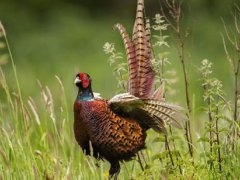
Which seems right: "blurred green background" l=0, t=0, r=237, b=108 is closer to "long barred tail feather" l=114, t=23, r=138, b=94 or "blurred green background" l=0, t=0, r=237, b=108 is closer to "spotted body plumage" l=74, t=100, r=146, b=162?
"long barred tail feather" l=114, t=23, r=138, b=94

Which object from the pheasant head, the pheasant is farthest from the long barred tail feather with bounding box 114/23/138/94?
the pheasant head

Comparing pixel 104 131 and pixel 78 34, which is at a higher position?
pixel 78 34

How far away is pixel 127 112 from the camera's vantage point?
587 cm

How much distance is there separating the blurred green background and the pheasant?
6.46 metres

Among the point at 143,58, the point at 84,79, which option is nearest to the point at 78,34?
the point at 143,58

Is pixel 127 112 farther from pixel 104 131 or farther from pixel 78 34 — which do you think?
pixel 78 34

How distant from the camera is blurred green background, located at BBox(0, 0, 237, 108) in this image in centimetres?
1362

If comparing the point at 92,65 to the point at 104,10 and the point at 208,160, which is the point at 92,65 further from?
the point at 208,160

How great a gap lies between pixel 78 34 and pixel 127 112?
10.1m

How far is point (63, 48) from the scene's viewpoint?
15281mm

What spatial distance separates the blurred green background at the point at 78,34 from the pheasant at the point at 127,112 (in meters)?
6.46

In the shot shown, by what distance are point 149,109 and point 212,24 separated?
9.82 meters

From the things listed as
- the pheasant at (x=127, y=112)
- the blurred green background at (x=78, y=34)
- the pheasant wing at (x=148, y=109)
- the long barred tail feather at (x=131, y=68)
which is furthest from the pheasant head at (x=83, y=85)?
the blurred green background at (x=78, y=34)

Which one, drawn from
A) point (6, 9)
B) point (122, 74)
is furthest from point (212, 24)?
point (122, 74)
